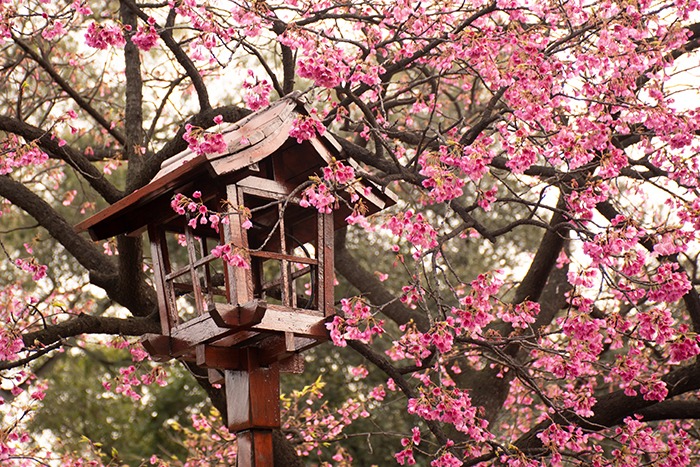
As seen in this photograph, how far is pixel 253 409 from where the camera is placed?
3.63 metres

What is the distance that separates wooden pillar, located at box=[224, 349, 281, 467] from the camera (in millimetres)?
3635

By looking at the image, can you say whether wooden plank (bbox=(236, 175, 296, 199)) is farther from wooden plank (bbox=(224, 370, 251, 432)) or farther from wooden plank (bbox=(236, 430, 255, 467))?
wooden plank (bbox=(236, 430, 255, 467))

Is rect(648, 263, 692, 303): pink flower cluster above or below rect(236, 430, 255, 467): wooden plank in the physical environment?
above

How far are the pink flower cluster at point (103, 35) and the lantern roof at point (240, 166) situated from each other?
70 cm

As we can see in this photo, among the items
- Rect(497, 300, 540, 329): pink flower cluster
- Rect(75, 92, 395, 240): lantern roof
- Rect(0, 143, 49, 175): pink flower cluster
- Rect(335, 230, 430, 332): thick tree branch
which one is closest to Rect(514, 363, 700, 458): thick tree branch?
Rect(497, 300, 540, 329): pink flower cluster

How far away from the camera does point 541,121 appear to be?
15.8ft

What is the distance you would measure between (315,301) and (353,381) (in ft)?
23.2

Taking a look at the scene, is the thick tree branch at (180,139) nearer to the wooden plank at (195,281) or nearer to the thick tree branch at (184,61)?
the thick tree branch at (184,61)

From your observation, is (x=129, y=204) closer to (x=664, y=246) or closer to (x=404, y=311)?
(x=664, y=246)

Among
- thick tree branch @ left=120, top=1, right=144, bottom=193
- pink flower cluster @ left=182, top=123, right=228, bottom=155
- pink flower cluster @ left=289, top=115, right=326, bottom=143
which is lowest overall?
pink flower cluster @ left=182, top=123, right=228, bottom=155

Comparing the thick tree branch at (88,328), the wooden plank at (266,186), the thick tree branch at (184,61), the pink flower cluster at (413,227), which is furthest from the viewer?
the thick tree branch at (184,61)

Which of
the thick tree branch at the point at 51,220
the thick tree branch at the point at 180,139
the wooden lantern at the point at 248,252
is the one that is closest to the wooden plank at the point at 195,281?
the wooden lantern at the point at 248,252

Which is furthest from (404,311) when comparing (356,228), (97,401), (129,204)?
(97,401)

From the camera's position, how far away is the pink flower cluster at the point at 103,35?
4.21 m
